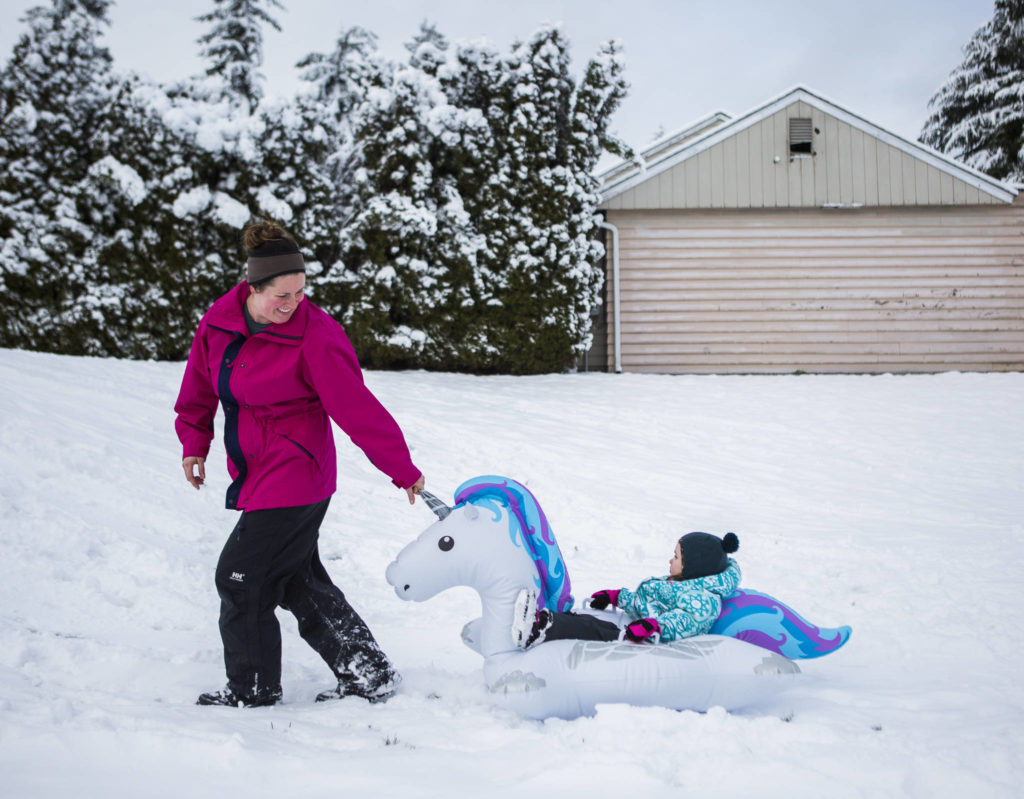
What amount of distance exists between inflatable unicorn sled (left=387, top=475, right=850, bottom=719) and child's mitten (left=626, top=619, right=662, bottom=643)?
0.27ft

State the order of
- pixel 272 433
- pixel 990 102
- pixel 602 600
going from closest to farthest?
pixel 272 433 < pixel 602 600 < pixel 990 102

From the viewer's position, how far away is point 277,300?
2.99 meters

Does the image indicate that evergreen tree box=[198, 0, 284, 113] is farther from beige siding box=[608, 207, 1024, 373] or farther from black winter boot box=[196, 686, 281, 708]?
black winter boot box=[196, 686, 281, 708]

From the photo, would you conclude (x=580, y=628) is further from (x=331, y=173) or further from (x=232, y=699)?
(x=331, y=173)

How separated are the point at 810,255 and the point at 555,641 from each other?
12328 millimetres

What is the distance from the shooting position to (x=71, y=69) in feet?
42.2

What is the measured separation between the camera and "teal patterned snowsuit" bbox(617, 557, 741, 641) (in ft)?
10.7

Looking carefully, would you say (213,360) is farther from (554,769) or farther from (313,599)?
(554,769)

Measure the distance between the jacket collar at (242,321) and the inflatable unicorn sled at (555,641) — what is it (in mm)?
863

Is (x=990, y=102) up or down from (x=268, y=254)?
up

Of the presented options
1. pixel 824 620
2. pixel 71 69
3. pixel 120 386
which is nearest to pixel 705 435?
pixel 824 620

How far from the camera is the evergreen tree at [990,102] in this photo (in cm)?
1986

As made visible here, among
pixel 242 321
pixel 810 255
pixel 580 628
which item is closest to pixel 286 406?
pixel 242 321

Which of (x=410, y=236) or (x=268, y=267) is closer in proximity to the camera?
(x=268, y=267)
